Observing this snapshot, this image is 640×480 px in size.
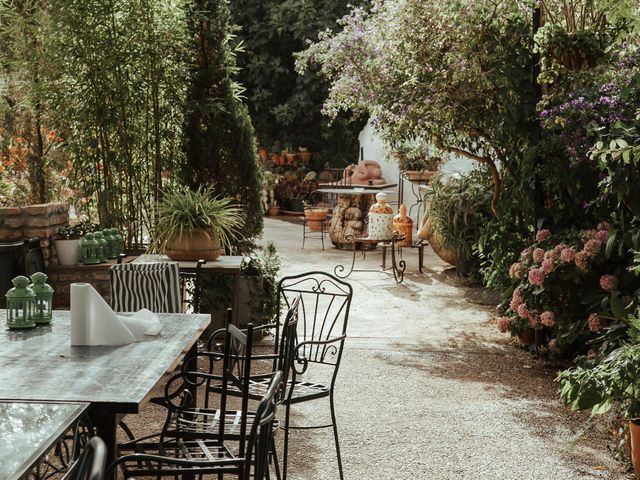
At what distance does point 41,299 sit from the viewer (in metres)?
3.47

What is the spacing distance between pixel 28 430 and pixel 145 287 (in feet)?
6.28

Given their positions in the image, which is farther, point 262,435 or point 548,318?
point 548,318

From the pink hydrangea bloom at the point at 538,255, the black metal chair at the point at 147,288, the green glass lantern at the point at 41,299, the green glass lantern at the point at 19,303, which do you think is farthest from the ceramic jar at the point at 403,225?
the green glass lantern at the point at 19,303

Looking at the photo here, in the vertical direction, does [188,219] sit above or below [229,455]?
above

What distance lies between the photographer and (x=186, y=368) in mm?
3738

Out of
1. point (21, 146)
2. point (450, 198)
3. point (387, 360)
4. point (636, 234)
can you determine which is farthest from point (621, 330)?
point (21, 146)

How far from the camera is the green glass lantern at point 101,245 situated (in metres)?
5.99

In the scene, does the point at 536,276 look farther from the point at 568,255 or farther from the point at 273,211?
the point at 273,211

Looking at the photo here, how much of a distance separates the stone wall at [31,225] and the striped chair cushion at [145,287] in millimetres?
1988

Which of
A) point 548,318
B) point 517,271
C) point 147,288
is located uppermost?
point 147,288

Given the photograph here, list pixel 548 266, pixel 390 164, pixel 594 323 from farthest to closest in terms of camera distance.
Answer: pixel 390 164, pixel 548 266, pixel 594 323

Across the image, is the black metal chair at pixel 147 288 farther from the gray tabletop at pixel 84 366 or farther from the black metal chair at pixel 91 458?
the black metal chair at pixel 91 458

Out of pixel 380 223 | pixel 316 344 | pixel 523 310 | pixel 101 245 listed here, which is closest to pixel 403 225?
pixel 380 223

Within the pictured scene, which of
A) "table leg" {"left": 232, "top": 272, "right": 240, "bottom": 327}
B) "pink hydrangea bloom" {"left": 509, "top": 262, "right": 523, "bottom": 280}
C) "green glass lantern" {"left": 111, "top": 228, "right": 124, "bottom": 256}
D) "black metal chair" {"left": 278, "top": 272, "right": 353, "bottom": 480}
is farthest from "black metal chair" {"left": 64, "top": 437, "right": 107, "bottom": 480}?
"green glass lantern" {"left": 111, "top": 228, "right": 124, "bottom": 256}
